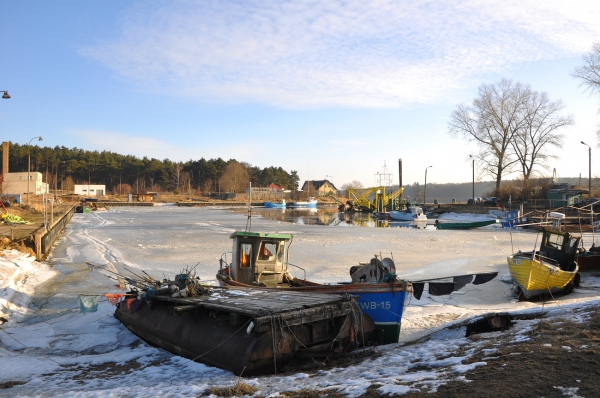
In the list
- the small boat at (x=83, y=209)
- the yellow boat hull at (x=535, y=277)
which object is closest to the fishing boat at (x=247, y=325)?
the yellow boat hull at (x=535, y=277)

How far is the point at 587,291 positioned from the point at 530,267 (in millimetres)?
3225

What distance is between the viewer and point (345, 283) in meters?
11.6

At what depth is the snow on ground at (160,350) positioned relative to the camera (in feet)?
24.7

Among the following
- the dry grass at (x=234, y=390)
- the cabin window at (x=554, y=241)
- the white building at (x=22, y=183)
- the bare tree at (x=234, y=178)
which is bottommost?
the dry grass at (x=234, y=390)

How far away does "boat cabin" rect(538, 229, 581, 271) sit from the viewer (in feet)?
62.2

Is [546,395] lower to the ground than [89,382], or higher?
higher

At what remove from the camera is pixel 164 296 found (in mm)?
11148

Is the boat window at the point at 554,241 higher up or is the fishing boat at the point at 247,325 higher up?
the boat window at the point at 554,241

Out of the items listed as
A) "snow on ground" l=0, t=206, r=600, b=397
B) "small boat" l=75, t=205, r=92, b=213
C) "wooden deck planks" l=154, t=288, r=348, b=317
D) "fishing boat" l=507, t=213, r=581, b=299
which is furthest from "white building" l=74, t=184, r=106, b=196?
"wooden deck planks" l=154, t=288, r=348, b=317

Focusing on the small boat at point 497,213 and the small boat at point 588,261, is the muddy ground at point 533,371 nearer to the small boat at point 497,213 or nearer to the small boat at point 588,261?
the small boat at point 588,261

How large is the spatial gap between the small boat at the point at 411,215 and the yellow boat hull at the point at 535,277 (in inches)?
1691

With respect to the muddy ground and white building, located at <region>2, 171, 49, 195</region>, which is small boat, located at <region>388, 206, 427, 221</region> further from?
white building, located at <region>2, 171, 49, 195</region>

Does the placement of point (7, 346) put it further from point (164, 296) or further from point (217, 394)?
point (217, 394)

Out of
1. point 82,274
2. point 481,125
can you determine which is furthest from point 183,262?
point 481,125
